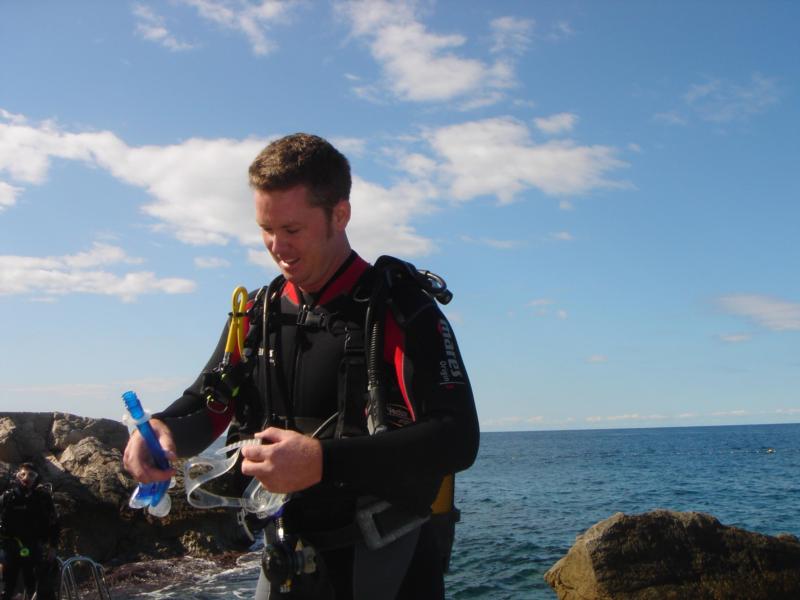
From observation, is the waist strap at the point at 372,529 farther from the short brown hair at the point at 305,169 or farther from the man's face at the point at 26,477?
the man's face at the point at 26,477

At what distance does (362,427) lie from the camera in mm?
2818

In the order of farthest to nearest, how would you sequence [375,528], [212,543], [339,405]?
1. [212,543]
2. [339,405]
3. [375,528]

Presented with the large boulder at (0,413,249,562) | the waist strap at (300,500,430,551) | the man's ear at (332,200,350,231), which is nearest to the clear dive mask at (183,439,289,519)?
the waist strap at (300,500,430,551)

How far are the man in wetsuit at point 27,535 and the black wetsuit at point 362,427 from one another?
11542 millimetres

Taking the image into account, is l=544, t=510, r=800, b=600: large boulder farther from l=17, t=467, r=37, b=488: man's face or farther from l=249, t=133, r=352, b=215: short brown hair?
l=249, t=133, r=352, b=215: short brown hair

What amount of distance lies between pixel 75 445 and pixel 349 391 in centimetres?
2303

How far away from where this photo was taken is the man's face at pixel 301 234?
9.39 ft

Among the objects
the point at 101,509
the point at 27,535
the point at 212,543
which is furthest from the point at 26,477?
the point at 212,543

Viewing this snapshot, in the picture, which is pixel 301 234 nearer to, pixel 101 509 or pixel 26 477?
pixel 26 477

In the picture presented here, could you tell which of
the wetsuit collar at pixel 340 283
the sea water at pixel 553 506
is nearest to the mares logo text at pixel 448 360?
the wetsuit collar at pixel 340 283

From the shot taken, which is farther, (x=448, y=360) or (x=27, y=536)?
(x=27, y=536)

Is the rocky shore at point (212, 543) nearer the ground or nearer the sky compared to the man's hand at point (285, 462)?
nearer the ground

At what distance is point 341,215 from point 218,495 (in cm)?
114

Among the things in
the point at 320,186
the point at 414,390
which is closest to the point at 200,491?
the point at 414,390
